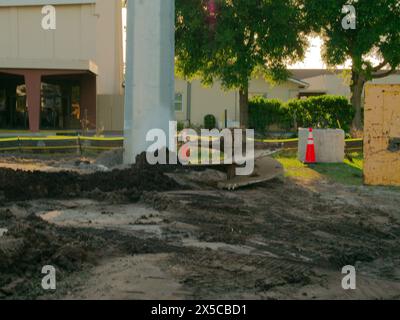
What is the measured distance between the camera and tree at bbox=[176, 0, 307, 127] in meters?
27.5

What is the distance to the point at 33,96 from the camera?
2975cm

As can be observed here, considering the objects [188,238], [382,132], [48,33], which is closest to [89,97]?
[48,33]

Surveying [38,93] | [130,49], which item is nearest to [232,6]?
[38,93]

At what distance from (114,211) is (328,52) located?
21825 millimetres

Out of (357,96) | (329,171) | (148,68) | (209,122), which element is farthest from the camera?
(209,122)

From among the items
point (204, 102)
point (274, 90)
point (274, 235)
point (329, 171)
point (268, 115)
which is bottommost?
point (274, 235)

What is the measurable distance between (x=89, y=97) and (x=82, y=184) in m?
23.4

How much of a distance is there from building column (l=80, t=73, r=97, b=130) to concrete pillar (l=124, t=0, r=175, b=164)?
18.8 meters

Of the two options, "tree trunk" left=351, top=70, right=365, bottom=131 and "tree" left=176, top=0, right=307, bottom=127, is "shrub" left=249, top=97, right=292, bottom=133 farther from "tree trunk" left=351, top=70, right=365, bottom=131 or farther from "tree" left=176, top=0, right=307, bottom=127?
"tree" left=176, top=0, right=307, bottom=127

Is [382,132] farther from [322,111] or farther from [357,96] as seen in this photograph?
[322,111]

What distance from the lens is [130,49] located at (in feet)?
55.0

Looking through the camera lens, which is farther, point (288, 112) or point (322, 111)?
point (288, 112)

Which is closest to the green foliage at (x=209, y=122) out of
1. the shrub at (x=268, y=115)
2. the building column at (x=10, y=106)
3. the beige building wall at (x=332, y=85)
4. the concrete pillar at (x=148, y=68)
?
the shrub at (x=268, y=115)
